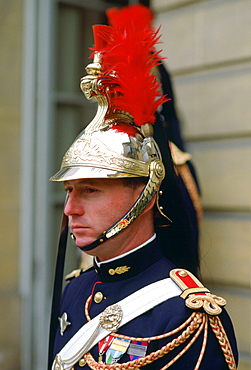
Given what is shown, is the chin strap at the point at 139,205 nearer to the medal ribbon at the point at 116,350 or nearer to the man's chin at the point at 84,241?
the man's chin at the point at 84,241

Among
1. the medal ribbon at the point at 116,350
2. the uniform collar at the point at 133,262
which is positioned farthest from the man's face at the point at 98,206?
the medal ribbon at the point at 116,350

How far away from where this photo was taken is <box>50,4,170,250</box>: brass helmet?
2.31 metres

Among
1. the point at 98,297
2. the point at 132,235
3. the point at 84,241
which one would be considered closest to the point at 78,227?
the point at 84,241

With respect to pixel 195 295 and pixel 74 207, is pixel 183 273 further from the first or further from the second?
pixel 74 207

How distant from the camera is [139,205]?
2.36 metres

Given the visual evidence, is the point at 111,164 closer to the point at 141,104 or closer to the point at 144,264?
the point at 141,104

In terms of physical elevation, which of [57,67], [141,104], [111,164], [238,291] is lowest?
[238,291]

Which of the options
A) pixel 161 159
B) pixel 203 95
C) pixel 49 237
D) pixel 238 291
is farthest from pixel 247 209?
pixel 49 237

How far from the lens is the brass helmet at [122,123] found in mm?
2314

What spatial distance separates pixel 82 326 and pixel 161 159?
0.80 metres

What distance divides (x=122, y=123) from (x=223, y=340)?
37.9 inches

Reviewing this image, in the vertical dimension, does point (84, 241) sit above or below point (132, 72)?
below

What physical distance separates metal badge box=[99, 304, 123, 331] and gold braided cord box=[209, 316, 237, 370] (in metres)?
0.38

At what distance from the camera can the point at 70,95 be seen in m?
6.01
